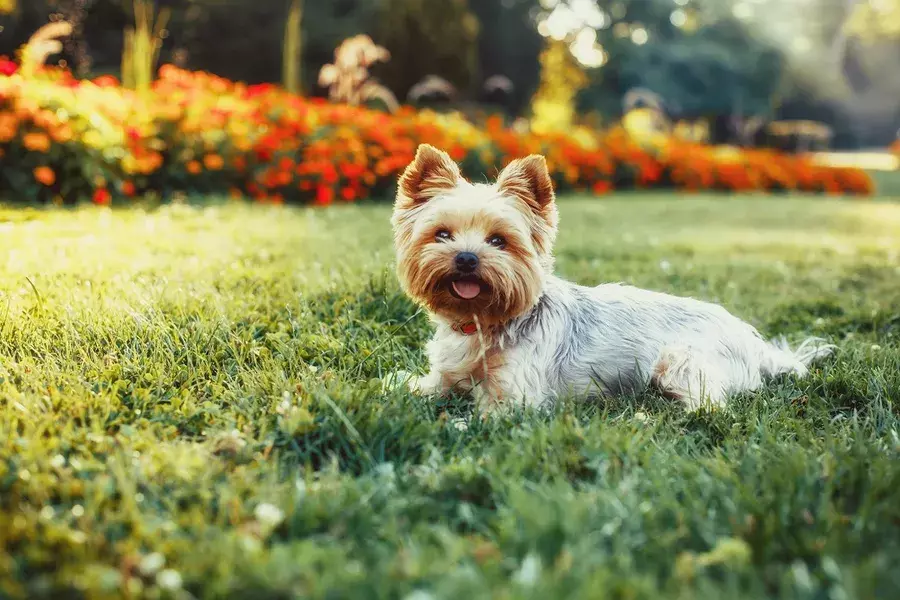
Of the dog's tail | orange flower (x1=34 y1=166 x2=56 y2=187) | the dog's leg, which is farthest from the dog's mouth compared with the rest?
orange flower (x1=34 y1=166 x2=56 y2=187)

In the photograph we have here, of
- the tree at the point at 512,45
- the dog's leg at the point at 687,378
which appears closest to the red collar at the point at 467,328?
the dog's leg at the point at 687,378

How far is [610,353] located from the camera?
4.05 m

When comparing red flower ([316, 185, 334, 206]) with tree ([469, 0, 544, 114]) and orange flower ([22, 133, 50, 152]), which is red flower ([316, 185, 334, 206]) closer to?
orange flower ([22, 133, 50, 152])

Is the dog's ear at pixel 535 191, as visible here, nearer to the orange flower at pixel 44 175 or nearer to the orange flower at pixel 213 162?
the orange flower at pixel 44 175

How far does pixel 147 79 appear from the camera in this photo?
37.2ft

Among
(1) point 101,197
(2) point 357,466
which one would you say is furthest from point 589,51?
(2) point 357,466

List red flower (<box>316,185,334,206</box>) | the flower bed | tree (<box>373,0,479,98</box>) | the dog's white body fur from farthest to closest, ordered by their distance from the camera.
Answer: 1. tree (<box>373,0,479,98</box>)
2. red flower (<box>316,185,334,206</box>)
3. the flower bed
4. the dog's white body fur

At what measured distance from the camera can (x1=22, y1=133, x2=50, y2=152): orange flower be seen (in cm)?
772

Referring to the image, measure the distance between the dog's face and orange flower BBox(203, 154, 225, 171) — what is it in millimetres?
6399

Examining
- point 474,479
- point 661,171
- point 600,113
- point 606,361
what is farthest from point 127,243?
point 600,113

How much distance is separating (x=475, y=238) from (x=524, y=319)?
21.0 inches

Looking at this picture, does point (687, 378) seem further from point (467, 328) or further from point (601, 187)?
point (601, 187)

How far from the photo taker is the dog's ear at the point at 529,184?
12.9ft

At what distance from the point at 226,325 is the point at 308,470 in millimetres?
1631
